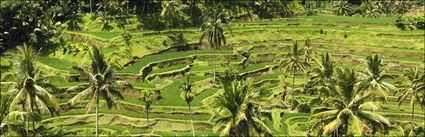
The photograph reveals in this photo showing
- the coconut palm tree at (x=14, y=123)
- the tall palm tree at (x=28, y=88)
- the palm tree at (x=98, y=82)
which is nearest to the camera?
the coconut palm tree at (x=14, y=123)

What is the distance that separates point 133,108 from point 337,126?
32091 millimetres

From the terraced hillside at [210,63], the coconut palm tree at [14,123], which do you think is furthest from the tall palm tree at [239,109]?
the coconut palm tree at [14,123]

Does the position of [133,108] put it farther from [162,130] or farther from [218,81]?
[218,81]

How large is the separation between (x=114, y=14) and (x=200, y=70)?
22.3 metres

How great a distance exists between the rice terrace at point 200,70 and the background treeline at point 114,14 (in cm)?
22

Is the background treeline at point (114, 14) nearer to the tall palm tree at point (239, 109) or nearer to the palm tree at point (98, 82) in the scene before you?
the palm tree at point (98, 82)

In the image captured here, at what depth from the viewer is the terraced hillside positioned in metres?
55.8

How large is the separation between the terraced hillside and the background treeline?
3.10 m

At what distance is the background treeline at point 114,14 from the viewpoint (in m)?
73.8

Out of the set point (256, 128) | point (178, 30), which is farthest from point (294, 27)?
point (256, 128)

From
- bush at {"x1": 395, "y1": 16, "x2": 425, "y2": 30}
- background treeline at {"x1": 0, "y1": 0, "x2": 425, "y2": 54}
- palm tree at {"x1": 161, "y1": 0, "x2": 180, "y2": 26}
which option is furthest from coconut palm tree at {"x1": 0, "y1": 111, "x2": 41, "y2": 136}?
bush at {"x1": 395, "y1": 16, "x2": 425, "y2": 30}

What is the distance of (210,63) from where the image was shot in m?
76.1

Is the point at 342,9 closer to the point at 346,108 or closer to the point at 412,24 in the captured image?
the point at 412,24

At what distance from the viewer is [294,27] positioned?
94562 millimetres
